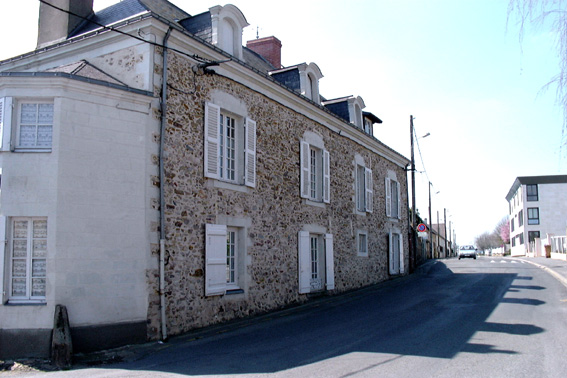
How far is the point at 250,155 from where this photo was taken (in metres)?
12.0

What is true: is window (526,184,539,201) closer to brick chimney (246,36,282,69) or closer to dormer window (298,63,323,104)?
brick chimney (246,36,282,69)

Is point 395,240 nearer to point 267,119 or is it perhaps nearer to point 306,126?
point 306,126

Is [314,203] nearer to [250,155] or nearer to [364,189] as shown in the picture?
[250,155]

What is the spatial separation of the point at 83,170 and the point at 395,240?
1643 centimetres

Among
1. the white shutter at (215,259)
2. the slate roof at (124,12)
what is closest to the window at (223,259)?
the white shutter at (215,259)

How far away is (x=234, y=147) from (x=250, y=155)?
1.34 feet

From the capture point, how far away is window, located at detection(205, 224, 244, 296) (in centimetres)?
1038

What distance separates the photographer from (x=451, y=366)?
21.8ft

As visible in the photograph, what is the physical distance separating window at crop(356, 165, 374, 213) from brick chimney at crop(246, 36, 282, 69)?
5.18 meters

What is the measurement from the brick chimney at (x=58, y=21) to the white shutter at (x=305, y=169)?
21.1 ft

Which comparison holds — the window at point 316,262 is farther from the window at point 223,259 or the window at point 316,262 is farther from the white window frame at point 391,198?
the white window frame at point 391,198

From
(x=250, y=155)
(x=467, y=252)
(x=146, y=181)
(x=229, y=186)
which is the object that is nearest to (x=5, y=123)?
(x=146, y=181)

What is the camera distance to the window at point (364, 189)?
19016 mm

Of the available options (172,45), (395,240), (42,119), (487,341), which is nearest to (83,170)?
(42,119)
